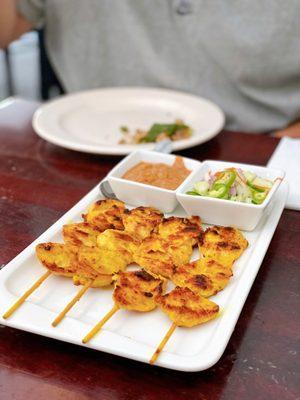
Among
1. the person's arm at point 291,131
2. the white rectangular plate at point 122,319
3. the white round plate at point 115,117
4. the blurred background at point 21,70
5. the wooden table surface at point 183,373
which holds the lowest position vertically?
the blurred background at point 21,70

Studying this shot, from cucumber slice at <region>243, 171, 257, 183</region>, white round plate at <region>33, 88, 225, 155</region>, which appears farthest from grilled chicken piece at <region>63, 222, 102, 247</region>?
white round plate at <region>33, 88, 225, 155</region>

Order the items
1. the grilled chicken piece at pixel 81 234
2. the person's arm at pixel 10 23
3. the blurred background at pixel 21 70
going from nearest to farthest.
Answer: the grilled chicken piece at pixel 81 234 < the person's arm at pixel 10 23 < the blurred background at pixel 21 70

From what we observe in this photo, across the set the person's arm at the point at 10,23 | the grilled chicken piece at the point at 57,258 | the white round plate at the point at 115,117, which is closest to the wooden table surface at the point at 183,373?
the grilled chicken piece at the point at 57,258

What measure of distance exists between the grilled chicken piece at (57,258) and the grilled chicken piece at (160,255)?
0.14 meters

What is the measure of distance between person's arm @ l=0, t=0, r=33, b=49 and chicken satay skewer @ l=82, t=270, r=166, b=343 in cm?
192

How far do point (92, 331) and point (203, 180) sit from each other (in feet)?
2.10

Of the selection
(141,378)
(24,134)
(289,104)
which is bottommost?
(289,104)

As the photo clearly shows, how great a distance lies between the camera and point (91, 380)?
90cm

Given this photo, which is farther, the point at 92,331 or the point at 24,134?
the point at 24,134

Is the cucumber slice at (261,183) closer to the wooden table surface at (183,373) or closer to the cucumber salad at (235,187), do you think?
the cucumber salad at (235,187)

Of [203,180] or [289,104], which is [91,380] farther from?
[289,104]

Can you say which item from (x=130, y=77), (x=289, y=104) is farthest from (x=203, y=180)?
(x=130, y=77)

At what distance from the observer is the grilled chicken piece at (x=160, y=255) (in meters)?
1.12

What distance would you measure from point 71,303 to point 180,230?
334 millimetres
